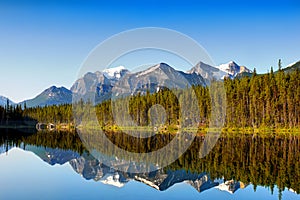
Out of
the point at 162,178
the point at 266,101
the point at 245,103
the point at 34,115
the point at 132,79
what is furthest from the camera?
the point at 34,115

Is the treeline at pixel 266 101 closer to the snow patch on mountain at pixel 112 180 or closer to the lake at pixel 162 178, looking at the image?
the lake at pixel 162 178

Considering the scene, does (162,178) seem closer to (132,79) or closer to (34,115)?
(132,79)

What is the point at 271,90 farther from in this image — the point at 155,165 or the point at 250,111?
the point at 155,165

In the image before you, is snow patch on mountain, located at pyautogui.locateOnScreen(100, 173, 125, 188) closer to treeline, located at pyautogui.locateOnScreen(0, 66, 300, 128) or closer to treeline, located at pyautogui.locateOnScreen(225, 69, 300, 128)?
treeline, located at pyautogui.locateOnScreen(0, 66, 300, 128)

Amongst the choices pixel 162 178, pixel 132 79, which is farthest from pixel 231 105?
pixel 162 178

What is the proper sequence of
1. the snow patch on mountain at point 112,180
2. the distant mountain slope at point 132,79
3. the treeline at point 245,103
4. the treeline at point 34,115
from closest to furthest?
the snow patch on mountain at point 112,180
the distant mountain slope at point 132,79
the treeline at point 245,103
the treeline at point 34,115

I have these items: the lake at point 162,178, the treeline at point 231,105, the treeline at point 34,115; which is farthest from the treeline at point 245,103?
the treeline at point 34,115

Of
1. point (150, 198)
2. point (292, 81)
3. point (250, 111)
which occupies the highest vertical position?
point (292, 81)

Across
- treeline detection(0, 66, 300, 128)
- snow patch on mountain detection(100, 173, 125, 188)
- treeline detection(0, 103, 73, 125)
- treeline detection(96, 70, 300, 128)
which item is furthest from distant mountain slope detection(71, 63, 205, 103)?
treeline detection(0, 103, 73, 125)

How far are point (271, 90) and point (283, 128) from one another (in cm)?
789

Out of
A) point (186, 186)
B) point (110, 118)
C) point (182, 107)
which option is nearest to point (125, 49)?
point (186, 186)

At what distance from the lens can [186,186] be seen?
67.1ft

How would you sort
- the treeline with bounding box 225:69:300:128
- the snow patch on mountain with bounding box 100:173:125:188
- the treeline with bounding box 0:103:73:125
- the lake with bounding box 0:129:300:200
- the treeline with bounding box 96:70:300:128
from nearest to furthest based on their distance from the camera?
the lake with bounding box 0:129:300:200 → the snow patch on mountain with bounding box 100:173:125:188 → the treeline with bounding box 225:69:300:128 → the treeline with bounding box 96:70:300:128 → the treeline with bounding box 0:103:73:125

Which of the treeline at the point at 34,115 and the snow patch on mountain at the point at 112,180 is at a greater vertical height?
the treeline at the point at 34,115
